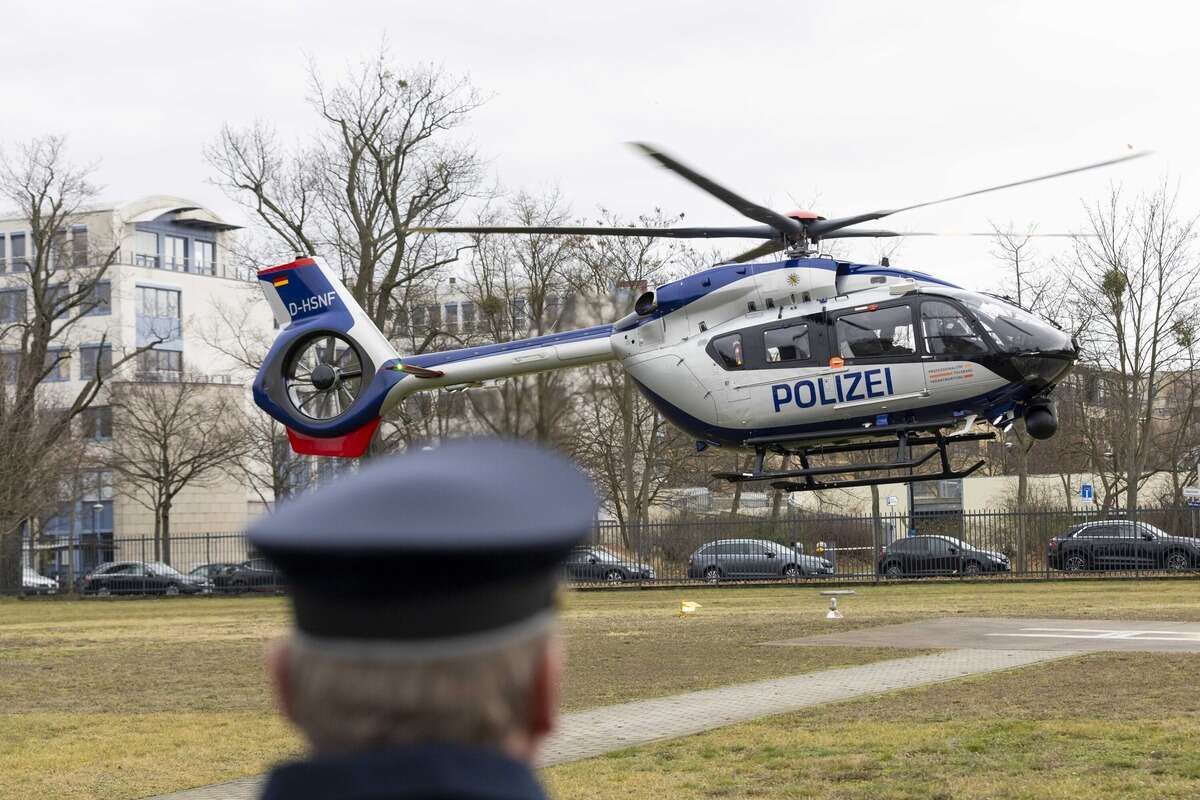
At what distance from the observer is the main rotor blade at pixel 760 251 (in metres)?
19.8

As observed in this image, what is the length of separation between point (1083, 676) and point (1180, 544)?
25923mm

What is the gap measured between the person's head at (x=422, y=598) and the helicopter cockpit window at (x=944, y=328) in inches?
679

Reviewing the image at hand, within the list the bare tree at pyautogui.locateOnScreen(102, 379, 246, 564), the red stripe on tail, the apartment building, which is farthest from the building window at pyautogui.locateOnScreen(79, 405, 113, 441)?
the red stripe on tail

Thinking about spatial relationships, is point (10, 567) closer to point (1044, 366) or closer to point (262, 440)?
point (262, 440)

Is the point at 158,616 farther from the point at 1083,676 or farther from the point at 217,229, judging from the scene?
the point at 217,229

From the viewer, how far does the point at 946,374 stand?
18.3 meters

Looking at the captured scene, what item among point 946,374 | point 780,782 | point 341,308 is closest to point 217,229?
point 341,308

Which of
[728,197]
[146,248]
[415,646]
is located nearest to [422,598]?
[415,646]

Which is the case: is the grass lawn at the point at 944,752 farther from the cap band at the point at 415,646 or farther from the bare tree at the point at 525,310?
the cap band at the point at 415,646

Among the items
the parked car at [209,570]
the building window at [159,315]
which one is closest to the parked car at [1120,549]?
the parked car at [209,570]

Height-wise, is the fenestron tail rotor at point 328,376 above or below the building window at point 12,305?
below

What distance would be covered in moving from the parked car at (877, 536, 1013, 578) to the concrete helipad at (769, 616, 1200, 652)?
15870 mm

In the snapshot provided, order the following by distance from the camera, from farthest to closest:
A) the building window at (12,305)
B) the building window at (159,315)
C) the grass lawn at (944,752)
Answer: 1. the building window at (159,315)
2. the building window at (12,305)
3. the grass lawn at (944,752)

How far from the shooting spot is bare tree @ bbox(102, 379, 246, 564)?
6391 cm
